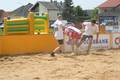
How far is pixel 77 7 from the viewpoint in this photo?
10144 cm

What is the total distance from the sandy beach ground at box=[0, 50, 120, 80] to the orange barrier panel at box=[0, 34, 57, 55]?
743 millimetres

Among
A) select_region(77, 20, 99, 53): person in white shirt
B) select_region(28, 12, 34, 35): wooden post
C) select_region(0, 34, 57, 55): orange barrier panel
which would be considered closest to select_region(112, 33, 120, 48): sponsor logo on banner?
select_region(77, 20, 99, 53): person in white shirt

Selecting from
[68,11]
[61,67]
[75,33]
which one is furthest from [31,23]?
[68,11]

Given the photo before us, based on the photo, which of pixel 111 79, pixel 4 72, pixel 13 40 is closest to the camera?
pixel 111 79

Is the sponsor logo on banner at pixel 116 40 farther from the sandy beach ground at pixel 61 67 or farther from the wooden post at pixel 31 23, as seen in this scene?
the wooden post at pixel 31 23

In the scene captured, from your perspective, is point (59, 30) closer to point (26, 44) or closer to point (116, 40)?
point (26, 44)

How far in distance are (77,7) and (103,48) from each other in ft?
264

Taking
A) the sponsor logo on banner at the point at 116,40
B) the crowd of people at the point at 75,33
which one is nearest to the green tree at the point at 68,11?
the sponsor logo on banner at the point at 116,40

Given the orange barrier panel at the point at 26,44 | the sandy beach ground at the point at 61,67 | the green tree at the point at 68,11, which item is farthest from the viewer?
the green tree at the point at 68,11

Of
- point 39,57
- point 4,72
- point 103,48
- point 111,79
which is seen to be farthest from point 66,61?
point 103,48

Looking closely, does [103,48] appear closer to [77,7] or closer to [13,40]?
[13,40]

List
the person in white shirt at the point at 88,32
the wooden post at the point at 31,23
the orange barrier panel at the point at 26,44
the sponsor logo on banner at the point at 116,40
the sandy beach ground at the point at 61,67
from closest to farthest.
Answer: the sandy beach ground at the point at 61,67, the orange barrier panel at the point at 26,44, the person in white shirt at the point at 88,32, the wooden post at the point at 31,23, the sponsor logo on banner at the point at 116,40

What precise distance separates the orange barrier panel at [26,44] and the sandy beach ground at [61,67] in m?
0.74

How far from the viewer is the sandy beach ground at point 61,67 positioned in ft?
41.6
